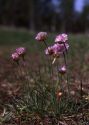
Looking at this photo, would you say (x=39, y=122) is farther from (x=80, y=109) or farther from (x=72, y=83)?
(x=72, y=83)

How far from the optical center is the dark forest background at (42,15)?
5961cm

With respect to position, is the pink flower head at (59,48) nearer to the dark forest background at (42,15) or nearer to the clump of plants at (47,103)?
the clump of plants at (47,103)

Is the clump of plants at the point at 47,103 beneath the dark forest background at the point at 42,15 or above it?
beneath

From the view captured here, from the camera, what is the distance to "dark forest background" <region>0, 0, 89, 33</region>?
5961 cm

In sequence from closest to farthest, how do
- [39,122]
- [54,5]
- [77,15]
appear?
[39,122] < [54,5] < [77,15]

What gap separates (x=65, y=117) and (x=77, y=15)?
272ft

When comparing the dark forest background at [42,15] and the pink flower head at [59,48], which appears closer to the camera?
the pink flower head at [59,48]

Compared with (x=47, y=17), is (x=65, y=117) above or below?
below

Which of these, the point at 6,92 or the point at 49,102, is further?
the point at 6,92

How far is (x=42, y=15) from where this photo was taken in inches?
3014

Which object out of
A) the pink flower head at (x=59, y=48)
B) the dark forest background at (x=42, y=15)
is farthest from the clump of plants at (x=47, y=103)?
the dark forest background at (x=42, y=15)

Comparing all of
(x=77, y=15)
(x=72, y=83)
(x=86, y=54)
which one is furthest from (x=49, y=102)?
(x=77, y=15)

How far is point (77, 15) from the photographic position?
284 ft

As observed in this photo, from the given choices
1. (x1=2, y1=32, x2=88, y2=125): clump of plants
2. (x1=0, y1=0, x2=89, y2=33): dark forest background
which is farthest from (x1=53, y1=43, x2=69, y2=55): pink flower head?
(x1=0, y1=0, x2=89, y2=33): dark forest background
